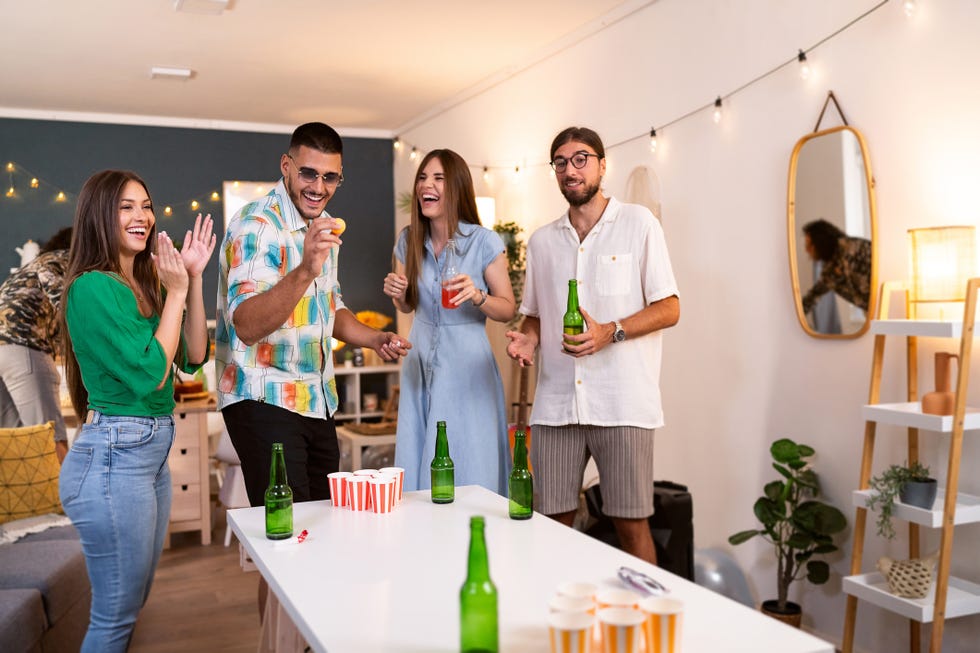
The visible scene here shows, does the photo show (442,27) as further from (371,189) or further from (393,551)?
(393,551)

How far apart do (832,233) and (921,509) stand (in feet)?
3.60

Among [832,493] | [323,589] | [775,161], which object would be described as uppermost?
[775,161]

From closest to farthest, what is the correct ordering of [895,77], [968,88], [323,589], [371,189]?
[323,589]
[968,88]
[895,77]
[371,189]

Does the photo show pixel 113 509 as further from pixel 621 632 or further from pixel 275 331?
pixel 621 632

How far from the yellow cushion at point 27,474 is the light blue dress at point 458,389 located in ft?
6.22

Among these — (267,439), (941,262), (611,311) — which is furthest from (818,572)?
(267,439)

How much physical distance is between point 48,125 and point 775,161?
5.85 metres

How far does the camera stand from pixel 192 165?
752 centimetres

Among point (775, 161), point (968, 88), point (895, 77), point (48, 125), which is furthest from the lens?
point (48, 125)

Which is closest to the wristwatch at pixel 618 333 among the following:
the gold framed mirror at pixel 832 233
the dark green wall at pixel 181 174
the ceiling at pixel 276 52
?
the gold framed mirror at pixel 832 233

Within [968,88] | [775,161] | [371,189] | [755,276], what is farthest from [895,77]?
[371,189]

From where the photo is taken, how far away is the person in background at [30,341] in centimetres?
464

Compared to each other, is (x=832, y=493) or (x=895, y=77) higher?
(x=895, y=77)

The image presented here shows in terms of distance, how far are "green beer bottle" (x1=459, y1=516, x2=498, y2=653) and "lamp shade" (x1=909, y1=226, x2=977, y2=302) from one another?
7.05 ft
